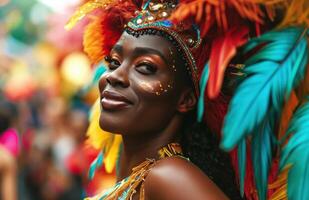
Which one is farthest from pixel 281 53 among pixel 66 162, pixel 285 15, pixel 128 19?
pixel 66 162

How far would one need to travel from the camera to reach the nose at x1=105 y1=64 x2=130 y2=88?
2.30 metres

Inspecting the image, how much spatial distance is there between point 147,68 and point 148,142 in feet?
0.92

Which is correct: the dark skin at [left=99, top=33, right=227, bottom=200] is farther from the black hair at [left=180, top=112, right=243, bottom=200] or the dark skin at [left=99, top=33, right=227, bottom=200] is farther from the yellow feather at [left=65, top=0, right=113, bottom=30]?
the yellow feather at [left=65, top=0, right=113, bottom=30]

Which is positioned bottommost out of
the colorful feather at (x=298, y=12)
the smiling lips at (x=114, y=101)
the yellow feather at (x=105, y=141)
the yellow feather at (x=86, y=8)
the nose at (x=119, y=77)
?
the yellow feather at (x=105, y=141)

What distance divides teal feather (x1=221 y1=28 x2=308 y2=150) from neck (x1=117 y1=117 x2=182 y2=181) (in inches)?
16.1

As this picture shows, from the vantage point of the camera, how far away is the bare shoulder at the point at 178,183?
2082 mm

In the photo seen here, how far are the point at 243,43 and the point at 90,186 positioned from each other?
359cm

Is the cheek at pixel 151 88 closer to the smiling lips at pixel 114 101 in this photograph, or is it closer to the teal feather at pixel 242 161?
the smiling lips at pixel 114 101

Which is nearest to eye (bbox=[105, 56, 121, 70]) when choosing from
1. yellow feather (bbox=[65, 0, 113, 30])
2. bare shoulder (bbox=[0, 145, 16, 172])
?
yellow feather (bbox=[65, 0, 113, 30])

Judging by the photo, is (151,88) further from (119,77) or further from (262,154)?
(262,154)

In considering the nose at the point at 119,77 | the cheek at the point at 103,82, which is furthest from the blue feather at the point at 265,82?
the cheek at the point at 103,82

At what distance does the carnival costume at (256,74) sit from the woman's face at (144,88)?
5 centimetres

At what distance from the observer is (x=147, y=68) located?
2.30 metres

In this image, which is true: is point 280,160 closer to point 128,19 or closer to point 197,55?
point 197,55
